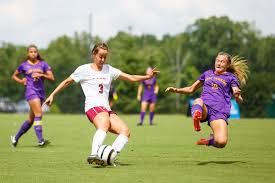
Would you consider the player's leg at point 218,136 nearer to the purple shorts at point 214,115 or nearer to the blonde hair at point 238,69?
the purple shorts at point 214,115

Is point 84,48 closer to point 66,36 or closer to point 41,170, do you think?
point 66,36

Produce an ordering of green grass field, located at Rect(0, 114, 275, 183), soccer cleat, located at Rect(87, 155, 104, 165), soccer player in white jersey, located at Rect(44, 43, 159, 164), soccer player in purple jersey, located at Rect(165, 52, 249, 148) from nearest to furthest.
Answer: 1. green grass field, located at Rect(0, 114, 275, 183)
2. soccer cleat, located at Rect(87, 155, 104, 165)
3. soccer player in white jersey, located at Rect(44, 43, 159, 164)
4. soccer player in purple jersey, located at Rect(165, 52, 249, 148)

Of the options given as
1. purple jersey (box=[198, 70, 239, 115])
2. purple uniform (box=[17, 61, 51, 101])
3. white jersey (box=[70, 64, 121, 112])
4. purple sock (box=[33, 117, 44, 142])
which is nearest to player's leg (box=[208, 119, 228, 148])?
purple jersey (box=[198, 70, 239, 115])

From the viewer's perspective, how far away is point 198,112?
11.1 meters

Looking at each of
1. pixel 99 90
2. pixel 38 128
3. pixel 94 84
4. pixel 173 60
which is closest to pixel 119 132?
pixel 99 90

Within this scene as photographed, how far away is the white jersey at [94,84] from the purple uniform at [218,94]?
1.65m

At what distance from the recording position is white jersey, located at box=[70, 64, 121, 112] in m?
11.3

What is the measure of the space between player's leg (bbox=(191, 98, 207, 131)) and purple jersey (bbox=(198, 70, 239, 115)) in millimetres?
179

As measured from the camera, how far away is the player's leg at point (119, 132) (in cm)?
1089

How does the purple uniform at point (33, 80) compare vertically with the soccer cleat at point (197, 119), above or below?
above

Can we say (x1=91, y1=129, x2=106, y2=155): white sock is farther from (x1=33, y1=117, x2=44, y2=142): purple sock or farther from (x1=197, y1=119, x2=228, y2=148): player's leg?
(x1=33, y1=117, x2=44, y2=142): purple sock

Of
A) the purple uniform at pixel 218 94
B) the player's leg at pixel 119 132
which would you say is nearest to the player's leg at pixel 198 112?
the purple uniform at pixel 218 94

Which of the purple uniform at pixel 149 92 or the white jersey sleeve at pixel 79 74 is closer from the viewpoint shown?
the white jersey sleeve at pixel 79 74

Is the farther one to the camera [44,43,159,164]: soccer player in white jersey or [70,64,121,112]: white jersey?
[70,64,121,112]: white jersey
